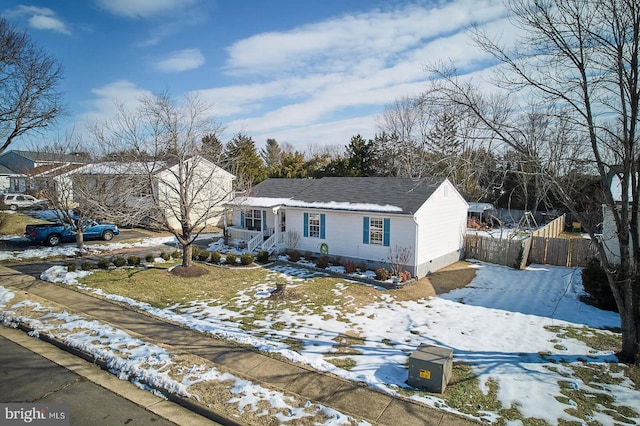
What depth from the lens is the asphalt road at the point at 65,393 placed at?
19.5ft

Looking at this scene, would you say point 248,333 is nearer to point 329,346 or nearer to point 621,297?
point 329,346

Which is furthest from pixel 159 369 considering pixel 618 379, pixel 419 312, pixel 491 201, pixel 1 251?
pixel 491 201

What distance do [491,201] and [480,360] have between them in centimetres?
3913

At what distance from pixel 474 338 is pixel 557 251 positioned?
13.2 meters

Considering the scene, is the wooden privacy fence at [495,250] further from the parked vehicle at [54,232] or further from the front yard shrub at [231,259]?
the parked vehicle at [54,232]

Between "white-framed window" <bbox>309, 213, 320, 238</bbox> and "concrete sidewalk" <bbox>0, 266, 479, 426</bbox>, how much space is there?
1092 cm

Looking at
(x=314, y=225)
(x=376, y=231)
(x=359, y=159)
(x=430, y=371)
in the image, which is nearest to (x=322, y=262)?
(x=314, y=225)

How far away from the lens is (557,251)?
786 inches

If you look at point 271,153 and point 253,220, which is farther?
point 271,153

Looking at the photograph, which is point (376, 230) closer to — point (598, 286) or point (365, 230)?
point (365, 230)

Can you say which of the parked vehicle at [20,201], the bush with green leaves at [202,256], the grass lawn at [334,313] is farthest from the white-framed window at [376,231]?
the parked vehicle at [20,201]

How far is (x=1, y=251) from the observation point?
62.3 ft

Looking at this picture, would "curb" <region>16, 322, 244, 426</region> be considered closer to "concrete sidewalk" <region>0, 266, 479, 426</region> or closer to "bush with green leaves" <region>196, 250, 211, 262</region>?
"concrete sidewalk" <region>0, 266, 479, 426</region>

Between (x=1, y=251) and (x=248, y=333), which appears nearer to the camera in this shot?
(x=248, y=333)
